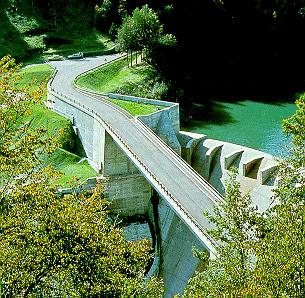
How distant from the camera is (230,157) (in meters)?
45.6

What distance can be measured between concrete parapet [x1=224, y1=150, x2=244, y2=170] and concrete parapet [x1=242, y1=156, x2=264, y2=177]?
2359 mm

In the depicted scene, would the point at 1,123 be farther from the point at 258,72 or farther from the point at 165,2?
the point at 258,72

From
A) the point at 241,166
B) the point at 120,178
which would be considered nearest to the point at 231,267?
the point at 241,166

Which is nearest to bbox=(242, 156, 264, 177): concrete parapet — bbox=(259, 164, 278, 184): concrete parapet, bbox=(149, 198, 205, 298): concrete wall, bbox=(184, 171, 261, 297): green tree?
bbox=(259, 164, 278, 184): concrete parapet

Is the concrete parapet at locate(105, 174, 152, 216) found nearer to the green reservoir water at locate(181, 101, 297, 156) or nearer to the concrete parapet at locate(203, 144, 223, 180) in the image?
the concrete parapet at locate(203, 144, 223, 180)

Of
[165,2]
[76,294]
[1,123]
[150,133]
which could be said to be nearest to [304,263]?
[76,294]

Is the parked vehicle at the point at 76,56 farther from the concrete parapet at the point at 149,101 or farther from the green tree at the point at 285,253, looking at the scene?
the green tree at the point at 285,253

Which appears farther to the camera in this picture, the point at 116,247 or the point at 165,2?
the point at 165,2

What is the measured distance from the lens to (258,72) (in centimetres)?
9175

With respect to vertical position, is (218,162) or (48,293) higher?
(48,293)

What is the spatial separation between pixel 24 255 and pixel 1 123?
231 inches

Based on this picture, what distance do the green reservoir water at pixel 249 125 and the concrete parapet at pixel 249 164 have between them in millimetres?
10181

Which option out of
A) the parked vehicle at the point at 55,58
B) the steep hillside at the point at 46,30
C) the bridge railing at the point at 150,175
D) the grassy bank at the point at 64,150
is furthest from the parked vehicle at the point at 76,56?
the bridge railing at the point at 150,175

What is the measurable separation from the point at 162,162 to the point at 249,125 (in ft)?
95.8
